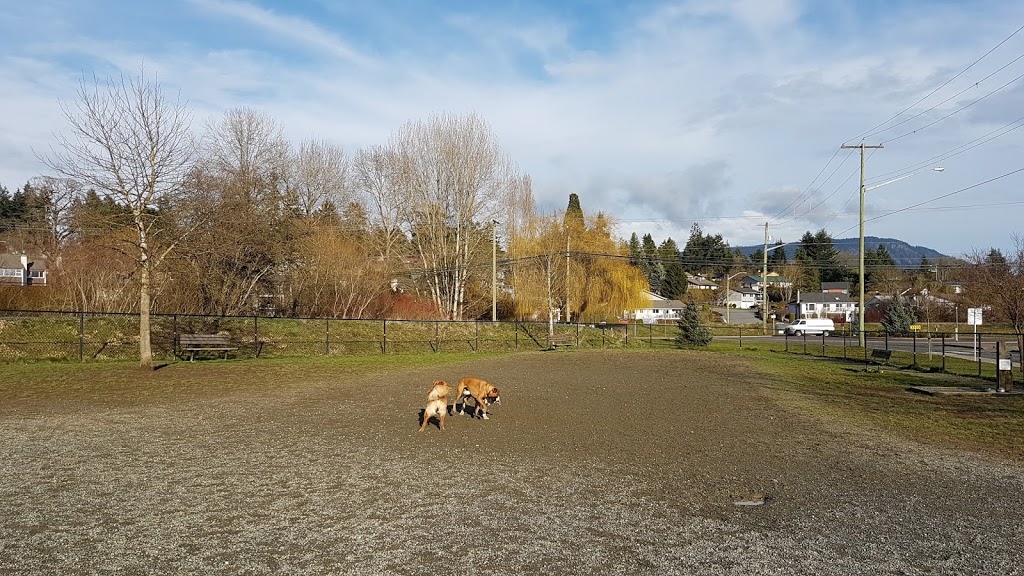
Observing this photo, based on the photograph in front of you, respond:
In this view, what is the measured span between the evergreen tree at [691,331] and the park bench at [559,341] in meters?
7.53

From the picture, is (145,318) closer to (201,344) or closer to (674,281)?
(201,344)

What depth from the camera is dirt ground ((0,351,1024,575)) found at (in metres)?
5.18

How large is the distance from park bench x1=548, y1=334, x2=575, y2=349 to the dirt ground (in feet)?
71.7

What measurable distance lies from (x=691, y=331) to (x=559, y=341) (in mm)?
9521

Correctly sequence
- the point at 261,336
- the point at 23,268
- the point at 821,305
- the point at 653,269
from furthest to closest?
the point at 653,269
the point at 821,305
the point at 23,268
the point at 261,336

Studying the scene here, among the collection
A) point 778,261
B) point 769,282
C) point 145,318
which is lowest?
point 145,318

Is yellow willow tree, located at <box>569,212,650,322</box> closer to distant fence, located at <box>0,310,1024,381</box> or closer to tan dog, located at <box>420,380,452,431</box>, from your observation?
distant fence, located at <box>0,310,1024,381</box>

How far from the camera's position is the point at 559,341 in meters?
35.6

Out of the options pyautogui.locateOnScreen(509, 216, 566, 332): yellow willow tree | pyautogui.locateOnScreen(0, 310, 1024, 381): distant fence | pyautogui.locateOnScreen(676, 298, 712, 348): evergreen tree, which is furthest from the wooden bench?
pyautogui.locateOnScreen(676, 298, 712, 348): evergreen tree

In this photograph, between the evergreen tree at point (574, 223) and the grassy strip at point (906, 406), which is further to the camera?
the evergreen tree at point (574, 223)

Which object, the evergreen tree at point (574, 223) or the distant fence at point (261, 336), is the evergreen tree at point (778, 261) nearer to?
the evergreen tree at point (574, 223)

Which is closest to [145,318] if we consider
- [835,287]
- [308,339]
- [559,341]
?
[308,339]

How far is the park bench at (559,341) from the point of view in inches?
1392

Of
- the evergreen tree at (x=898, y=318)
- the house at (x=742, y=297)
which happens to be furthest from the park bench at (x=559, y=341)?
the house at (x=742, y=297)
